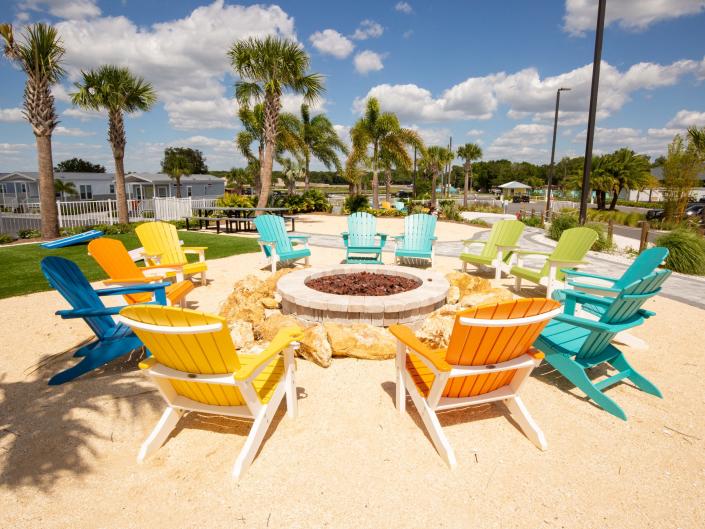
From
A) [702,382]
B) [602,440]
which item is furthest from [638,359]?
[602,440]

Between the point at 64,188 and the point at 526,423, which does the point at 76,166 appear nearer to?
the point at 64,188

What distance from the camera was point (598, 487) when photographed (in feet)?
7.26

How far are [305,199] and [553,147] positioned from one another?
1381cm

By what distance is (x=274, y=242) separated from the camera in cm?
727

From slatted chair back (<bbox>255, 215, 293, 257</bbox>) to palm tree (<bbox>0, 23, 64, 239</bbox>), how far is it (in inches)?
Result: 355

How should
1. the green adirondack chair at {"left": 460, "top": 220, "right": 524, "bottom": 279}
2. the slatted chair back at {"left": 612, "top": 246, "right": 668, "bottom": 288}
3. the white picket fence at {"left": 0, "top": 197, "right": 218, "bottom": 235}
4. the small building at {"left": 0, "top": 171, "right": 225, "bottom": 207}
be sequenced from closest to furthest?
the slatted chair back at {"left": 612, "top": 246, "right": 668, "bottom": 288}
the green adirondack chair at {"left": 460, "top": 220, "right": 524, "bottom": 279}
the white picket fence at {"left": 0, "top": 197, "right": 218, "bottom": 235}
the small building at {"left": 0, "top": 171, "right": 225, "bottom": 207}

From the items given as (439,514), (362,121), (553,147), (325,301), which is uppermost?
(362,121)

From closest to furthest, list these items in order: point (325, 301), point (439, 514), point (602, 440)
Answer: point (439, 514), point (602, 440), point (325, 301)

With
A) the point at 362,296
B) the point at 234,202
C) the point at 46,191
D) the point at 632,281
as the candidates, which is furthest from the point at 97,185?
the point at 632,281

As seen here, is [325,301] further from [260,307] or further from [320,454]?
[320,454]

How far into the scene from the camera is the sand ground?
2020mm

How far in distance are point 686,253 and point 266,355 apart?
953cm

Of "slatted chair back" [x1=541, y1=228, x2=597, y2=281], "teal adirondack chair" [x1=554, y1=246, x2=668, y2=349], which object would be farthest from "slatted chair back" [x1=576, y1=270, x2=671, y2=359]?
"slatted chair back" [x1=541, y1=228, x2=597, y2=281]

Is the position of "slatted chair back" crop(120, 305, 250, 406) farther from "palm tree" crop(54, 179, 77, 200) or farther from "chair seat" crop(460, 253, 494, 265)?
"palm tree" crop(54, 179, 77, 200)
